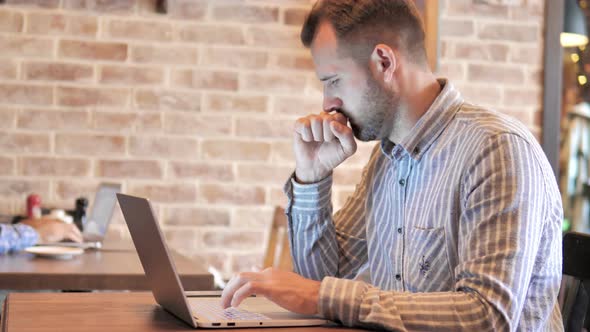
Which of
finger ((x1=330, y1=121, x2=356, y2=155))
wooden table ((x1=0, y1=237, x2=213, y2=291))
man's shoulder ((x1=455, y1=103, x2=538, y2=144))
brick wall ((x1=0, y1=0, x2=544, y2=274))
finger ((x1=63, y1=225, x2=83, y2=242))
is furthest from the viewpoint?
brick wall ((x1=0, y1=0, x2=544, y2=274))

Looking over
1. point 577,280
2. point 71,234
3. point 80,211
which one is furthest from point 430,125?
point 80,211

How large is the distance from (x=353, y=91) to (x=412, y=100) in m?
0.12

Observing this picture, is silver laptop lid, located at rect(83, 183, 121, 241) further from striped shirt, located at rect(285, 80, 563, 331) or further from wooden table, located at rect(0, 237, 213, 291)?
striped shirt, located at rect(285, 80, 563, 331)

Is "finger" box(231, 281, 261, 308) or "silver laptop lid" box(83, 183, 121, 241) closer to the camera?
"finger" box(231, 281, 261, 308)

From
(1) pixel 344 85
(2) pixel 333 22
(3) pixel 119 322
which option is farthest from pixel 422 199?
(3) pixel 119 322

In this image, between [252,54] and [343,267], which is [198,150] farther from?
[343,267]

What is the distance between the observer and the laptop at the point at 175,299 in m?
1.37

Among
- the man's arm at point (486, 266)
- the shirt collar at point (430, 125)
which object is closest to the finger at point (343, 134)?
the shirt collar at point (430, 125)

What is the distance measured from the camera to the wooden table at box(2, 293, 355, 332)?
1.34 metres

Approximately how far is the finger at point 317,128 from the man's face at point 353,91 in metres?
0.06

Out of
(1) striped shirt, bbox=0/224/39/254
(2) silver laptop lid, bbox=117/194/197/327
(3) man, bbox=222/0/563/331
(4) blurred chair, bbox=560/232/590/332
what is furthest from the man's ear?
(1) striped shirt, bbox=0/224/39/254

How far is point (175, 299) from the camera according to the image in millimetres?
1411

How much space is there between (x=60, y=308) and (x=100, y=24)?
7.98ft

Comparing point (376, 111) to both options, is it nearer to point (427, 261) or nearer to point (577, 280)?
point (427, 261)
